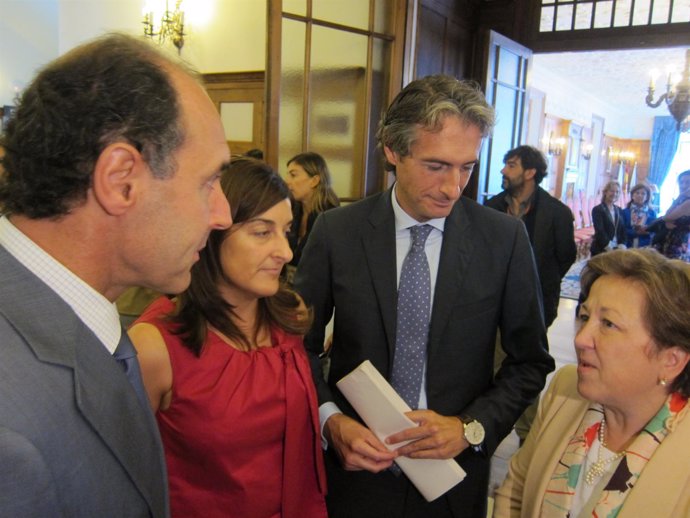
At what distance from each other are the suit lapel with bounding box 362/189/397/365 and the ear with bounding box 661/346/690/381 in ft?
2.15

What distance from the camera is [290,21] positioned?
11.6 ft

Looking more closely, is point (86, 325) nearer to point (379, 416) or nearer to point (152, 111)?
point (152, 111)

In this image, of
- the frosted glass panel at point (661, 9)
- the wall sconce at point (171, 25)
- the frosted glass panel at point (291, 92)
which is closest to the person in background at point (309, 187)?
the frosted glass panel at point (291, 92)

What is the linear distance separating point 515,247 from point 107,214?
109 cm

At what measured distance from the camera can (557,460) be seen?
1387 mm

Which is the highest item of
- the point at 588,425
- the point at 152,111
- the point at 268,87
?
the point at 268,87

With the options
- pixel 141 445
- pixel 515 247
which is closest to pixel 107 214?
pixel 141 445

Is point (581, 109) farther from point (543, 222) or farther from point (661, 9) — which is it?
point (543, 222)

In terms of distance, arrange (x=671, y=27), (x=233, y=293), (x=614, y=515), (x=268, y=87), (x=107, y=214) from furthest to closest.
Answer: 1. (x=671, y=27)
2. (x=268, y=87)
3. (x=233, y=293)
4. (x=614, y=515)
5. (x=107, y=214)

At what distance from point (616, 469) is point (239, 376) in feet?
3.02

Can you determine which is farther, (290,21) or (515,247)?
(290,21)

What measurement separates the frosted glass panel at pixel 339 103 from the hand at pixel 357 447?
108 inches

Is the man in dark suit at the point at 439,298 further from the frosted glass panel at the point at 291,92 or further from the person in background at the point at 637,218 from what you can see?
the person in background at the point at 637,218

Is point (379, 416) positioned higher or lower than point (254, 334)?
lower
